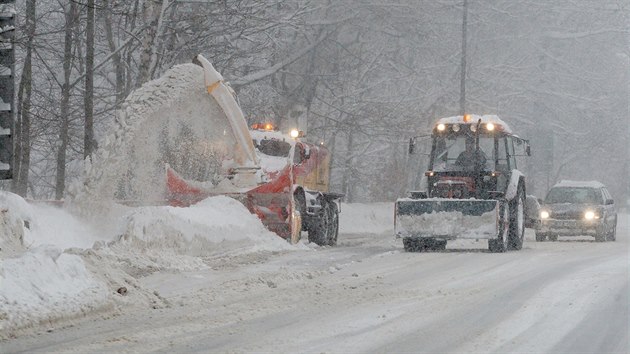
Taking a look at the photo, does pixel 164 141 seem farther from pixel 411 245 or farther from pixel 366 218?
pixel 366 218

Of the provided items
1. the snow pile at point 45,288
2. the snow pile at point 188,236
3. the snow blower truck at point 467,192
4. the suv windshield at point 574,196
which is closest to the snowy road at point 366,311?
the snow pile at point 45,288

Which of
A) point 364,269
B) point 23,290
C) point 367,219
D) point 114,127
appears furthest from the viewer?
point 367,219

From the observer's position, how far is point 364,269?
15648mm

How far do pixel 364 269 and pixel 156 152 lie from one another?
5.75m

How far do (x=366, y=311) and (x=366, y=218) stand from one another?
24924 mm

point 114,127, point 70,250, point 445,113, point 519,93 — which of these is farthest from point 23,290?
point 519,93

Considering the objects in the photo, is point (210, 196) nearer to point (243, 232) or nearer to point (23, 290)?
point (243, 232)

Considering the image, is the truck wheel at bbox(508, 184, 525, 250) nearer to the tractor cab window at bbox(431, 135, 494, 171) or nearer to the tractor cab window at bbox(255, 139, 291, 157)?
the tractor cab window at bbox(431, 135, 494, 171)

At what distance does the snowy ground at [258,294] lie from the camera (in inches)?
342

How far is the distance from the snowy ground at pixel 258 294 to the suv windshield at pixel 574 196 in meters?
10.3

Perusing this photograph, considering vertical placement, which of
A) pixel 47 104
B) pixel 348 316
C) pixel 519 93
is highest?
pixel 519 93

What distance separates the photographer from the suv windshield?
1142 inches

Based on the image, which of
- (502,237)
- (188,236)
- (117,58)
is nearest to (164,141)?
(188,236)

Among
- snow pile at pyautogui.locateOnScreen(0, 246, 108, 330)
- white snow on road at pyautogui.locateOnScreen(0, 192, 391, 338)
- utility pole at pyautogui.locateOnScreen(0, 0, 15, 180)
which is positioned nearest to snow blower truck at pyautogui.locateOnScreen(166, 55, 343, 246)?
white snow on road at pyautogui.locateOnScreen(0, 192, 391, 338)
